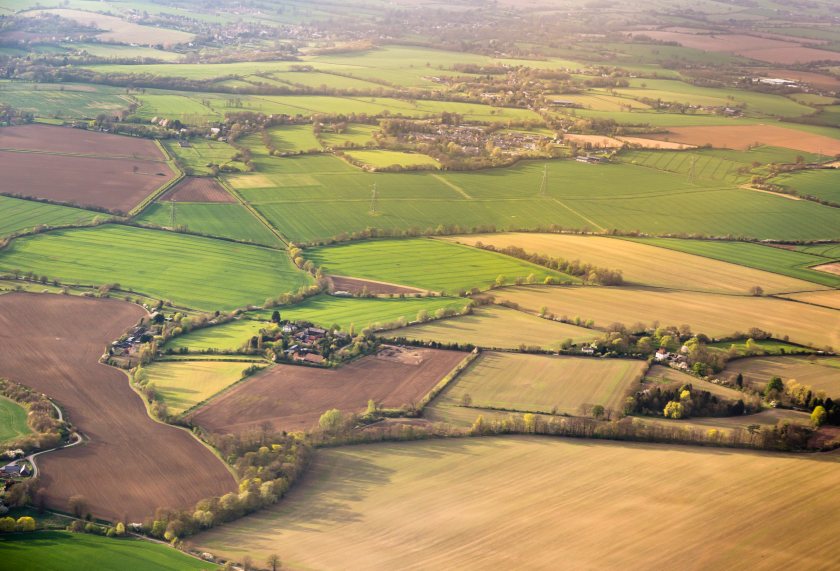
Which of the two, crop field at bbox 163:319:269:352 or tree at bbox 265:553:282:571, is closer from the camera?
tree at bbox 265:553:282:571

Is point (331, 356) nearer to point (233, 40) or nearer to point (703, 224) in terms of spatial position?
point (703, 224)

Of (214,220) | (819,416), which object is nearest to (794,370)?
(819,416)

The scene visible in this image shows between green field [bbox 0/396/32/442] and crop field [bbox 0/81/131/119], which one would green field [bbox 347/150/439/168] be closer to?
crop field [bbox 0/81/131/119]

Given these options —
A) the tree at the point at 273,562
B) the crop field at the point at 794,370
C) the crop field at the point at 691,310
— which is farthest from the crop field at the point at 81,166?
the tree at the point at 273,562

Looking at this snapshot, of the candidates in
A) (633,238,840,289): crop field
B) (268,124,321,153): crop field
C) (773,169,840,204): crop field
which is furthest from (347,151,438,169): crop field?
(773,169,840,204): crop field

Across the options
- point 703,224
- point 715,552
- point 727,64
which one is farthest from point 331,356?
point 727,64

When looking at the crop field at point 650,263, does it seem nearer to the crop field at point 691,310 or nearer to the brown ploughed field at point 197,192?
the crop field at point 691,310
